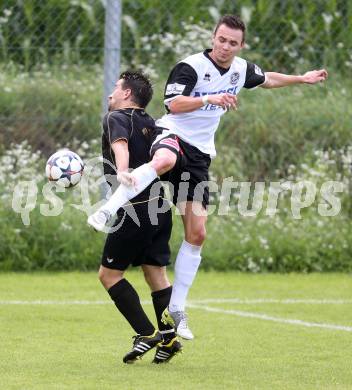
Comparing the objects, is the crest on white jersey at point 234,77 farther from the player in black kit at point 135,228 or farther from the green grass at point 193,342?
the green grass at point 193,342

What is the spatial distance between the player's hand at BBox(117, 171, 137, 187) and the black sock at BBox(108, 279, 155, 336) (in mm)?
584

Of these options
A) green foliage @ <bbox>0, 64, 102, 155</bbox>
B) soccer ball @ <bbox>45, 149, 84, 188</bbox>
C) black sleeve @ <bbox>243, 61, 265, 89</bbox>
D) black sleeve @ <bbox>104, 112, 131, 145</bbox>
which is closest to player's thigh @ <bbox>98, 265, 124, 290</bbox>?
soccer ball @ <bbox>45, 149, 84, 188</bbox>

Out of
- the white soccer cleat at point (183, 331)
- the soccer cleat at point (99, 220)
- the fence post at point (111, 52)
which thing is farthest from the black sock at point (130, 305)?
the fence post at point (111, 52)

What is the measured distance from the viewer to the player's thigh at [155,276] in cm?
628

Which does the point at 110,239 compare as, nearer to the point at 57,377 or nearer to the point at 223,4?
the point at 57,377

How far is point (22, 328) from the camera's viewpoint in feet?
24.1

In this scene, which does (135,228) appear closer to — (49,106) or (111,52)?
(111,52)

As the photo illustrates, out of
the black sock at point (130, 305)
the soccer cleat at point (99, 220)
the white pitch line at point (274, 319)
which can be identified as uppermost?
the soccer cleat at point (99, 220)

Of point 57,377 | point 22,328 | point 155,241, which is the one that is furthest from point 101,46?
point 57,377

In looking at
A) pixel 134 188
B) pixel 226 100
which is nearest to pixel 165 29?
pixel 226 100

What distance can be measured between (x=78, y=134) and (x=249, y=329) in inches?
164

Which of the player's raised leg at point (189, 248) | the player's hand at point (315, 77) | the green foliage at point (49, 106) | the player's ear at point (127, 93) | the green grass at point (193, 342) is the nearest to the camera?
the green grass at point (193, 342)

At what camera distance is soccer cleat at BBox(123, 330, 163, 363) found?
19.8ft

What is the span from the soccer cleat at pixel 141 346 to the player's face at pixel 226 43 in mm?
1736
